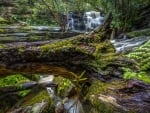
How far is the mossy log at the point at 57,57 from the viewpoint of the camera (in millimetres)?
4617

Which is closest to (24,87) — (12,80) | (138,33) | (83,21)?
(12,80)

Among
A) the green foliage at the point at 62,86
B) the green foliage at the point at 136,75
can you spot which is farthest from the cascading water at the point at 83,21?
the green foliage at the point at 136,75

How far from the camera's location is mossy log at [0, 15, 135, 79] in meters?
4.62

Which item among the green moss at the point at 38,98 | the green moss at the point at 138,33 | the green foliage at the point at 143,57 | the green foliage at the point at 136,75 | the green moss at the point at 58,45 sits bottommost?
the green moss at the point at 38,98

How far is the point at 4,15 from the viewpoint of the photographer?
17641mm

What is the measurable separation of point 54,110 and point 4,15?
12.6 metres

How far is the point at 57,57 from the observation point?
15.9ft

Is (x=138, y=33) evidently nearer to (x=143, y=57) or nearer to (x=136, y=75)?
(x=143, y=57)

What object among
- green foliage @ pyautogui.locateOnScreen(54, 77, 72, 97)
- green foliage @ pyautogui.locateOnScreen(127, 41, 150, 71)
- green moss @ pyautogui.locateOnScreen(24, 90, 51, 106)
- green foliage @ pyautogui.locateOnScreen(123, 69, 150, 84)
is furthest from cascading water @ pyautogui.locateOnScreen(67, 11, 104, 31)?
green foliage @ pyautogui.locateOnScreen(123, 69, 150, 84)

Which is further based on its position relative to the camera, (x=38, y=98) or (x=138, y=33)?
(x=138, y=33)

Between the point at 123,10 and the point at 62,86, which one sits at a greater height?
the point at 123,10

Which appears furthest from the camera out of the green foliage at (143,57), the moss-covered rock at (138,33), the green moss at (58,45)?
the moss-covered rock at (138,33)

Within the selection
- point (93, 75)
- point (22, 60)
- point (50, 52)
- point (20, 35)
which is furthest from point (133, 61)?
point (20, 35)

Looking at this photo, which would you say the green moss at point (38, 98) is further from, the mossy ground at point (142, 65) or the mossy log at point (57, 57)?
the mossy ground at point (142, 65)
